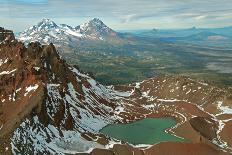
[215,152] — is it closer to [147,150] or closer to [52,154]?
[147,150]

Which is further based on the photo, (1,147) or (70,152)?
(70,152)

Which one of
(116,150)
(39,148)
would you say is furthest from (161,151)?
(39,148)

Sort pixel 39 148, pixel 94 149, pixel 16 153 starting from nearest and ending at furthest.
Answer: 1. pixel 16 153
2. pixel 39 148
3. pixel 94 149

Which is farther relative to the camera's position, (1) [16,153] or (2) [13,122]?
(2) [13,122]

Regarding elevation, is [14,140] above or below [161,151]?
above

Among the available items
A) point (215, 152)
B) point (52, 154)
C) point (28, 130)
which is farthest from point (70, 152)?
point (215, 152)

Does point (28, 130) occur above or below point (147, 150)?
above

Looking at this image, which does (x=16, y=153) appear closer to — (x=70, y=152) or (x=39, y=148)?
(x=39, y=148)

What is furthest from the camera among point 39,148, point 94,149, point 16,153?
point 94,149

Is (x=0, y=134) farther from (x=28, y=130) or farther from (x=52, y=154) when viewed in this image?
(x=52, y=154)
